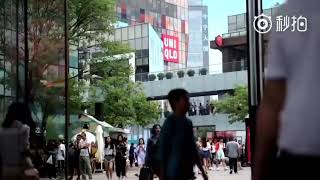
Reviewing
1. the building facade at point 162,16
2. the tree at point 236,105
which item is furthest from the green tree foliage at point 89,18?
the building facade at point 162,16

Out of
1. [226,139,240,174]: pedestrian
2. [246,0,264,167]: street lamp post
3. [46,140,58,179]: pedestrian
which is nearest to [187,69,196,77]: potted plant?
[226,139,240,174]: pedestrian

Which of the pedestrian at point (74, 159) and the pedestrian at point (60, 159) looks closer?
the pedestrian at point (74, 159)

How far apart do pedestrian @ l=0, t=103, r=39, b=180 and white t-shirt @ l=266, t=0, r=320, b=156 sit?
12.7ft

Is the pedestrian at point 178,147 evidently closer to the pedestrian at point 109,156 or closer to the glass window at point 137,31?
the pedestrian at point 109,156

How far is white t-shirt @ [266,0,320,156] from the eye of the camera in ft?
4.91

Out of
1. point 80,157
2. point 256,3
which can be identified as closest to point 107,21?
point 80,157

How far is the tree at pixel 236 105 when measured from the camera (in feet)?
153

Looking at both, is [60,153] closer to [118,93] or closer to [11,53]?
[11,53]

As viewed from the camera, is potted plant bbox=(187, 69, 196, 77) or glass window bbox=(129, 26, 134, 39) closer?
potted plant bbox=(187, 69, 196, 77)

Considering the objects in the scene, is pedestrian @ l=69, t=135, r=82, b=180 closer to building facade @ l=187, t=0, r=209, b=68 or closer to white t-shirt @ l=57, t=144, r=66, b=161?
white t-shirt @ l=57, t=144, r=66, b=161

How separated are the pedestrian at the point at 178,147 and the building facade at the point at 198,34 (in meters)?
129

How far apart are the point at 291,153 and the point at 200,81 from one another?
55045 mm

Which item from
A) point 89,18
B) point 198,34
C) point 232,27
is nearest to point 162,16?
point 232,27

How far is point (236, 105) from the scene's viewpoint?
4747cm
